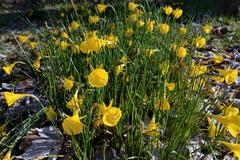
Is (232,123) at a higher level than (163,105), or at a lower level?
higher

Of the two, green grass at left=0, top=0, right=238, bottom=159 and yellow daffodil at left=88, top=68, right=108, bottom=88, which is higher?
yellow daffodil at left=88, top=68, right=108, bottom=88

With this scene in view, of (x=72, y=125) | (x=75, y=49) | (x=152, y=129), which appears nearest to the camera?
(x=72, y=125)

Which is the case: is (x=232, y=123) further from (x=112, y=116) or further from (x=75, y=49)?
(x=75, y=49)

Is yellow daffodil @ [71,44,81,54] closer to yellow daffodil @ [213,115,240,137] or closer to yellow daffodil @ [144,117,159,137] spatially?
yellow daffodil @ [144,117,159,137]

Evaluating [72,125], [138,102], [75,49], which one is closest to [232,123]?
[72,125]

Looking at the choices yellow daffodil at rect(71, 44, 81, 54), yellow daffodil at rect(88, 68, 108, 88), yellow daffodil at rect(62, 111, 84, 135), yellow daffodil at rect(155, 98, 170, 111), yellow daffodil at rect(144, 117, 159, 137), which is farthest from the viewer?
yellow daffodil at rect(71, 44, 81, 54)

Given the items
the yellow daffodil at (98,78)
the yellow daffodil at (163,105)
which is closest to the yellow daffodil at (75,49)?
the yellow daffodil at (163,105)

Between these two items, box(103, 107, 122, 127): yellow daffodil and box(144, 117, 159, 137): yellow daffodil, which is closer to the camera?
box(103, 107, 122, 127): yellow daffodil

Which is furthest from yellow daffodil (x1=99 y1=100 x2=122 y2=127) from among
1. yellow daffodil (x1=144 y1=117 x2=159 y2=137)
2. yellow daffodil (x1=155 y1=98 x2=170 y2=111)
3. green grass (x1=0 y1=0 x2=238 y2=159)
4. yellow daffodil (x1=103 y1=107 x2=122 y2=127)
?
yellow daffodil (x1=155 y1=98 x2=170 y2=111)

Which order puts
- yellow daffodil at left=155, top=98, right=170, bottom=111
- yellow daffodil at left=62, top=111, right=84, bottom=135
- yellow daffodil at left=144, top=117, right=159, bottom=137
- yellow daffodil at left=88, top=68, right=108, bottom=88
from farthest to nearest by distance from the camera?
yellow daffodil at left=155, top=98, right=170, bottom=111 → yellow daffodil at left=144, top=117, right=159, bottom=137 → yellow daffodil at left=88, top=68, right=108, bottom=88 → yellow daffodil at left=62, top=111, right=84, bottom=135

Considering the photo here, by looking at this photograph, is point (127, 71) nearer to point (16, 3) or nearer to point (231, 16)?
point (231, 16)

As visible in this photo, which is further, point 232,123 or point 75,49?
point 75,49
